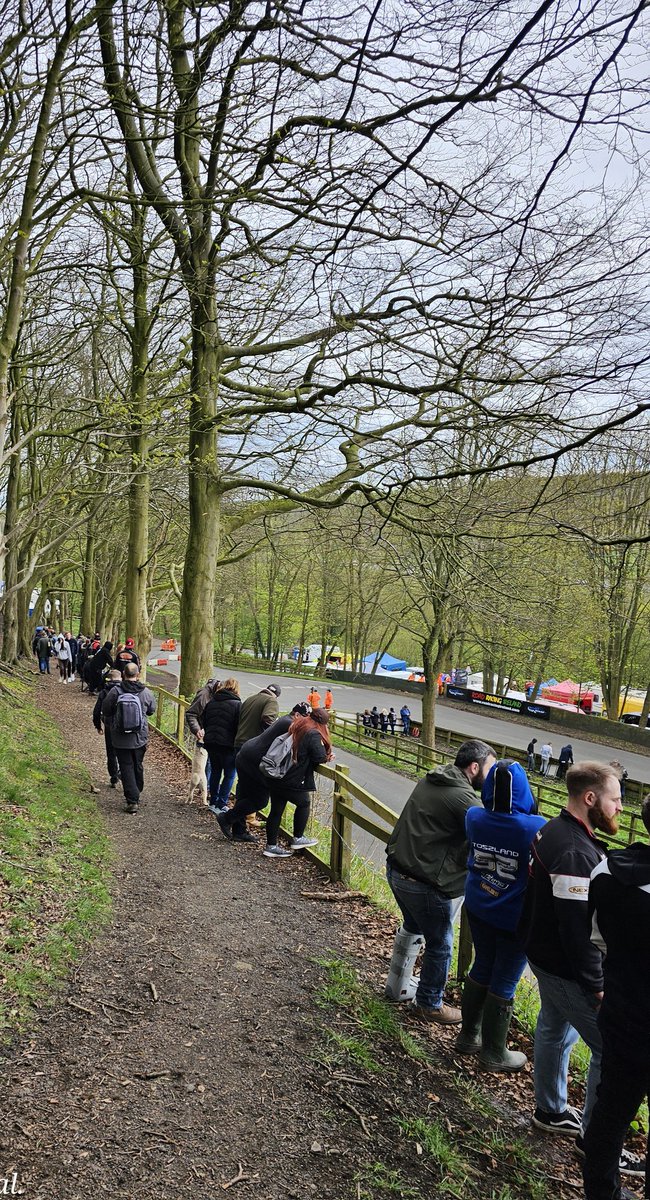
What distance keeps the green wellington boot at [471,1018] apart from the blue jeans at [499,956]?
11 centimetres

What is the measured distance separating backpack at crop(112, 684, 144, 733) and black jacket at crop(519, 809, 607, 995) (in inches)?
227

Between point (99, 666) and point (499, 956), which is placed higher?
point (99, 666)

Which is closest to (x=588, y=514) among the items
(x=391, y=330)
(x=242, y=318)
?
(x=391, y=330)

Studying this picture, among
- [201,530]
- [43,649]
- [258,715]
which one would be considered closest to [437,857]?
[258,715]

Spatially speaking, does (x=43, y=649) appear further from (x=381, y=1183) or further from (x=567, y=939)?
(x=567, y=939)

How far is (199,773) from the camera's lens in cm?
930

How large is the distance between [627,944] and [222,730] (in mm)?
6156

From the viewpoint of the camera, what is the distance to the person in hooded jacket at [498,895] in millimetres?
3678

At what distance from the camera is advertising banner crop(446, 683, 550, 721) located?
3569 cm

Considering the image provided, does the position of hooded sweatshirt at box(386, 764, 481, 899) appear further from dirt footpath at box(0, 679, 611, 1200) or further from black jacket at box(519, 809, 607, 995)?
dirt footpath at box(0, 679, 611, 1200)

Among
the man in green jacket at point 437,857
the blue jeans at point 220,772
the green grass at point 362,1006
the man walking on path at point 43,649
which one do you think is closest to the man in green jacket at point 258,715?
the blue jeans at point 220,772

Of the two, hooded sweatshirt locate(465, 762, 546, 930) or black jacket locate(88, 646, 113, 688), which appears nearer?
hooded sweatshirt locate(465, 762, 546, 930)

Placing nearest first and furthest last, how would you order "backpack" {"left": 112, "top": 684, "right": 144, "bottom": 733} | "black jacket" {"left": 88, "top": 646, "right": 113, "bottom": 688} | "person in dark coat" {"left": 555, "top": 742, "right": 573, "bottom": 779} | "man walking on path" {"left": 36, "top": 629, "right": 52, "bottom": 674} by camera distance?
"backpack" {"left": 112, "top": 684, "right": 144, "bottom": 733} < "black jacket" {"left": 88, "top": 646, "right": 113, "bottom": 688} < "person in dark coat" {"left": 555, "top": 742, "right": 573, "bottom": 779} < "man walking on path" {"left": 36, "top": 629, "right": 52, "bottom": 674}

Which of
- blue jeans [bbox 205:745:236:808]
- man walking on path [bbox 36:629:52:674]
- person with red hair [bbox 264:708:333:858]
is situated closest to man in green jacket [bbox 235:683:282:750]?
blue jeans [bbox 205:745:236:808]
